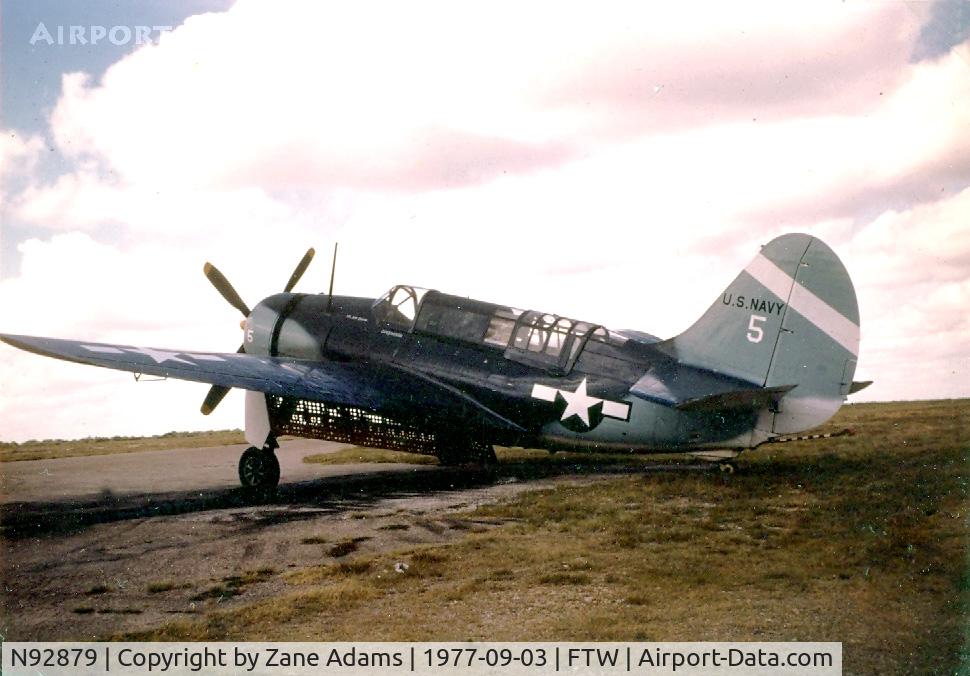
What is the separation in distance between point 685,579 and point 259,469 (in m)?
6.45

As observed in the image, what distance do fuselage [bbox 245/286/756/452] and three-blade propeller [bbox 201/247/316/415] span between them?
2.50 feet

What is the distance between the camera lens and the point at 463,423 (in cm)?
1008

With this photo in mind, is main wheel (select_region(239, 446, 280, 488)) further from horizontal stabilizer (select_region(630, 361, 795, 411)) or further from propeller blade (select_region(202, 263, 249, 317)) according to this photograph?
horizontal stabilizer (select_region(630, 361, 795, 411))

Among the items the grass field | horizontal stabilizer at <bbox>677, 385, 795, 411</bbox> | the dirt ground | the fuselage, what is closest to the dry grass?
the fuselage

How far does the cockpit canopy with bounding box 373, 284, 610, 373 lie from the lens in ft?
31.8

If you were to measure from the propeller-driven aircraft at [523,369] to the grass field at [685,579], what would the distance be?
1.05 meters

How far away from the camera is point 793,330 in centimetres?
841

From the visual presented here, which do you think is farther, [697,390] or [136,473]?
[136,473]

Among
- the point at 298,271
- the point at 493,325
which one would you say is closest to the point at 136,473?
the point at 298,271

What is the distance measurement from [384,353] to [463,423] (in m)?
1.77

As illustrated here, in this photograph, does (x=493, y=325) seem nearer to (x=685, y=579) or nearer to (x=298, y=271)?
(x=298, y=271)

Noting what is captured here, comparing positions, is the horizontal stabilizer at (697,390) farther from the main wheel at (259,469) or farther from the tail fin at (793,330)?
the main wheel at (259,469)

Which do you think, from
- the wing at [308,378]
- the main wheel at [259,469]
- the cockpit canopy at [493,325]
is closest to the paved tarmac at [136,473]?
the main wheel at [259,469]

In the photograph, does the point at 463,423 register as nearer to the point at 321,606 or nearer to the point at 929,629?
the point at 321,606
